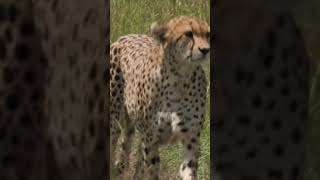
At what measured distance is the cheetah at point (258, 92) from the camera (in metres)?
1.48

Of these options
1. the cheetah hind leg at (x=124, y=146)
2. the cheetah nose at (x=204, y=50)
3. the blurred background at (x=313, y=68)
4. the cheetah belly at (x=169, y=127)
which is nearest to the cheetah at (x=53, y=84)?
the blurred background at (x=313, y=68)

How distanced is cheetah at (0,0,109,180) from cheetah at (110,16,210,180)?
2.26 metres

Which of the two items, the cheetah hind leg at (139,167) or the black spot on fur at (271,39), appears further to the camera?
the cheetah hind leg at (139,167)

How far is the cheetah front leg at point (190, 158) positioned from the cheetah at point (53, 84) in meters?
2.31

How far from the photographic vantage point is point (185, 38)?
12.5 ft

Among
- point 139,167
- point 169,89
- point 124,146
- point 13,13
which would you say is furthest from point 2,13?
point 124,146

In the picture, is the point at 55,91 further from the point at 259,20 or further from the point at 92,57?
the point at 259,20

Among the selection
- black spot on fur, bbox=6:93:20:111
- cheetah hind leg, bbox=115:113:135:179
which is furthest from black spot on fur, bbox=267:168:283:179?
cheetah hind leg, bbox=115:113:135:179

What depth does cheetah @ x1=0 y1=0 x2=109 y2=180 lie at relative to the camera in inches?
56.2

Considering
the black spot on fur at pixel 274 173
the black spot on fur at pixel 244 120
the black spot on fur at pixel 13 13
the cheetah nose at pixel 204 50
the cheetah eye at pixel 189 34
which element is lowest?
the black spot on fur at pixel 274 173

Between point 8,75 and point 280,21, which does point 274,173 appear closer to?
point 280,21

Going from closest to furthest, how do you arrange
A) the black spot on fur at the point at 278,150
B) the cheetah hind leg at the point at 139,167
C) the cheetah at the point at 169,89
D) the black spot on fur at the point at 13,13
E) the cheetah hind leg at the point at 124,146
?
the black spot on fur at the point at 13,13 → the black spot on fur at the point at 278,150 → the cheetah at the point at 169,89 → the cheetah hind leg at the point at 139,167 → the cheetah hind leg at the point at 124,146

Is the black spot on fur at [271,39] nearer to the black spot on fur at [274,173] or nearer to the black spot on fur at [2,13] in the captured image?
the black spot on fur at [274,173]

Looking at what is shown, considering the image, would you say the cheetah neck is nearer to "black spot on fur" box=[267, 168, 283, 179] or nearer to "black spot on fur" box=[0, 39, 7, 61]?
"black spot on fur" box=[267, 168, 283, 179]
